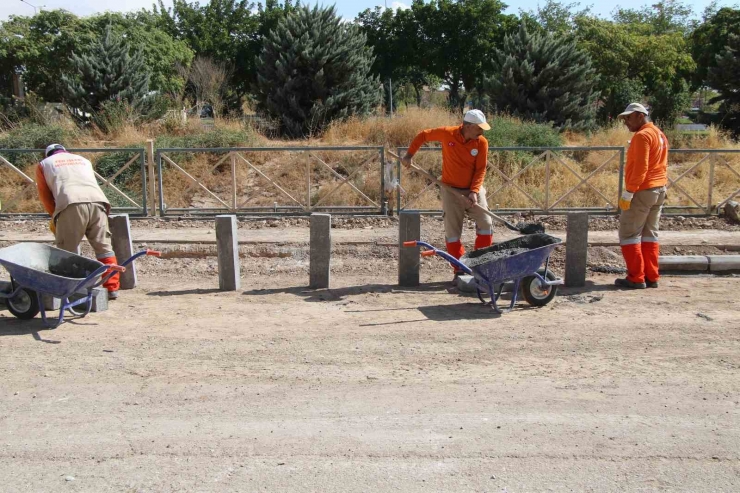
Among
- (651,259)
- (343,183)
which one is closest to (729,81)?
(343,183)

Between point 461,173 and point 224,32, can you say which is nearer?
point 461,173

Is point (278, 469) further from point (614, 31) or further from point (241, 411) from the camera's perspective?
point (614, 31)

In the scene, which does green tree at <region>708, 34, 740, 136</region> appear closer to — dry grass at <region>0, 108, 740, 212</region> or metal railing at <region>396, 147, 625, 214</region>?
dry grass at <region>0, 108, 740, 212</region>

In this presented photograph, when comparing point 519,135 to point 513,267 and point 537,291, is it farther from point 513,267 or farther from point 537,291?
point 513,267

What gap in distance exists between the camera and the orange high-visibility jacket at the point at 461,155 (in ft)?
25.7

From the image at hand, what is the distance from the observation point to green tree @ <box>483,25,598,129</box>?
1994cm

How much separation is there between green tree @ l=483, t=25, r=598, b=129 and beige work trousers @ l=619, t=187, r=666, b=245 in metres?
12.0

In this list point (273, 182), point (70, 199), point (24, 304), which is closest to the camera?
point (24, 304)

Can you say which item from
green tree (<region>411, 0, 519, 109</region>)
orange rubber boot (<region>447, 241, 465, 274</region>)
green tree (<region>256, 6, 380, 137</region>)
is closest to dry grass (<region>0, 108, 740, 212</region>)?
green tree (<region>256, 6, 380, 137</region>)

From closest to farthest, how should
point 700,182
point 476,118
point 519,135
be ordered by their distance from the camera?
point 476,118
point 700,182
point 519,135

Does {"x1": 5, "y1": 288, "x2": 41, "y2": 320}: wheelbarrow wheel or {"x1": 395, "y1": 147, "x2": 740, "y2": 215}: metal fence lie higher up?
{"x1": 395, "y1": 147, "x2": 740, "y2": 215}: metal fence

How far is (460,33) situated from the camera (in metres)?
28.4

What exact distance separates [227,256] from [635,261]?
467 cm

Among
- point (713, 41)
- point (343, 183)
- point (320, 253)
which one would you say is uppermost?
point (713, 41)
